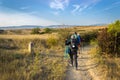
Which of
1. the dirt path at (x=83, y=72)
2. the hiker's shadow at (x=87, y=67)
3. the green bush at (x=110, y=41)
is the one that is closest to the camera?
the dirt path at (x=83, y=72)

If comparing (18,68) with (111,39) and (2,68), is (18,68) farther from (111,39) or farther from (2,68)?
(111,39)

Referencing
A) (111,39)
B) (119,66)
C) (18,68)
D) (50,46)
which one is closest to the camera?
(18,68)

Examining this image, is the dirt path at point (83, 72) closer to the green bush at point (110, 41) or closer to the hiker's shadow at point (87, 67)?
the hiker's shadow at point (87, 67)

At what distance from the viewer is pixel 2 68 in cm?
1448

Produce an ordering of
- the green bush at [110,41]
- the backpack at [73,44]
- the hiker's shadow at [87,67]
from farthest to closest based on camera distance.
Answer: the green bush at [110,41] → the hiker's shadow at [87,67] → the backpack at [73,44]

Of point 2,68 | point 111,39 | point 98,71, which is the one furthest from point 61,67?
point 111,39

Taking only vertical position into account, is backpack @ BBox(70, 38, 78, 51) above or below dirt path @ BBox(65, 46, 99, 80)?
above

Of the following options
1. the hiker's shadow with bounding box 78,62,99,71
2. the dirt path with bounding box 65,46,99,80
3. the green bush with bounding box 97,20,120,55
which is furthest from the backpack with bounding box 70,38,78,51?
Result: the green bush with bounding box 97,20,120,55

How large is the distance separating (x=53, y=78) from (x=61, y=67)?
2386 mm

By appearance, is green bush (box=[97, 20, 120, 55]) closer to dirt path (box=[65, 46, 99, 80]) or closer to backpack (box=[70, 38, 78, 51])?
dirt path (box=[65, 46, 99, 80])

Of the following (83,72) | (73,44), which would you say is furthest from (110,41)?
(83,72)

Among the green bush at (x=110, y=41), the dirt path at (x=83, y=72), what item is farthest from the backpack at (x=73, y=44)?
the green bush at (x=110, y=41)

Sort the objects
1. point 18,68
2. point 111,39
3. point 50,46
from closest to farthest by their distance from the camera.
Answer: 1. point 18,68
2. point 111,39
3. point 50,46

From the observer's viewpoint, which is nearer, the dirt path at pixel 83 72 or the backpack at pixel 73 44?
the dirt path at pixel 83 72
